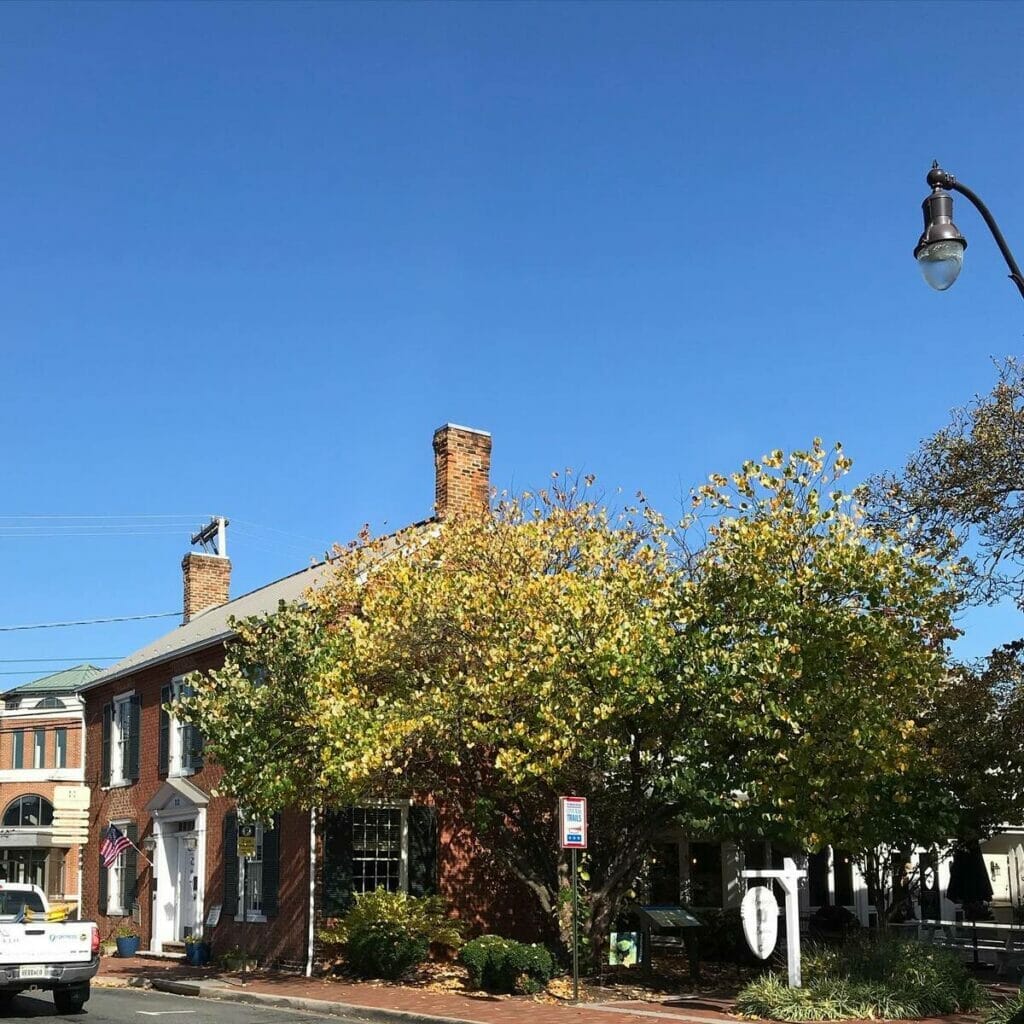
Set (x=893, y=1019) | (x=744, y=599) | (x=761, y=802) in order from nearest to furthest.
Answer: (x=893, y=1019) → (x=744, y=599) → (x=761, y=802)

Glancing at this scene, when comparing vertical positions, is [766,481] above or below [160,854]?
above

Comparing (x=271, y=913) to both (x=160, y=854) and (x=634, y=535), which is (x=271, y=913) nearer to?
(x=160, y=854)

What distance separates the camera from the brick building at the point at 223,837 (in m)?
23.8

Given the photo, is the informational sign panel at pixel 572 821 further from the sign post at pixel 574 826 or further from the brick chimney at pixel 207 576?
the brick chimney at pixel 207 576

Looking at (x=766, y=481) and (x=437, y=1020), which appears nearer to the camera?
(x=437, y=1020)

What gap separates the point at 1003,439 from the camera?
18.5 meters

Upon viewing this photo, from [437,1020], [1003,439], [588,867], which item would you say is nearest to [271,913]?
[588,867]

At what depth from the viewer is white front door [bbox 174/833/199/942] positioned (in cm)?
2795

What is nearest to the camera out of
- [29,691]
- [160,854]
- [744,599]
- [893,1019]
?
[893,1019]

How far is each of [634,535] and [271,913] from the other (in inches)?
400

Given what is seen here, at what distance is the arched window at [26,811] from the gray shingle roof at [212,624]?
83.3 feet

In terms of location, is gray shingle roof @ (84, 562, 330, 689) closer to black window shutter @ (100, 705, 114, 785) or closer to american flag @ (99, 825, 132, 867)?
black window shutter @ (100, 705, 114, 785)

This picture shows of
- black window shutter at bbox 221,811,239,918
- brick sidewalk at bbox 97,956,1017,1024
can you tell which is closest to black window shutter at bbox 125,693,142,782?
black window shutter at bbox 221,811,239,918

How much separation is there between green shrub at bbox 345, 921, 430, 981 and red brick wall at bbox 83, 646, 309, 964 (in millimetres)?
1485
